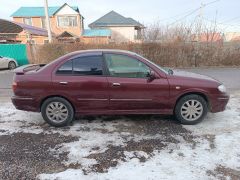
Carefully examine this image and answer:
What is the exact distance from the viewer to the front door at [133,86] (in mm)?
5000

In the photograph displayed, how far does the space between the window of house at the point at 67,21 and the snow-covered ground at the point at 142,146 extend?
3704cm

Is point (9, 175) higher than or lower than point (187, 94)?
lower

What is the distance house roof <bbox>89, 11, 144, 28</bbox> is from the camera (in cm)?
4578

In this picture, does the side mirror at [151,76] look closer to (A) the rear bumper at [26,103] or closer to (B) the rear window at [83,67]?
(B) the rear window at [83,67]

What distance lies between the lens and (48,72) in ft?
16.5

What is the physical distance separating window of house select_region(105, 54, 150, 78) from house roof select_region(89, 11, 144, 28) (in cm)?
4175

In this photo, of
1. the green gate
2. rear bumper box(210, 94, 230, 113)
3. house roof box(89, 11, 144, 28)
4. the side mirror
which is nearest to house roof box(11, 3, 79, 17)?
house roof box(89, 11, 144, 28)

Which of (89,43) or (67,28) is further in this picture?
(67,28)

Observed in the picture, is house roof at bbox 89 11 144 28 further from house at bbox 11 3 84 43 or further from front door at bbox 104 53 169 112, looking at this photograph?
front door at bbox 104 53 169 112

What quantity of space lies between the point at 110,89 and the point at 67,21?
Result: 38.9 meters

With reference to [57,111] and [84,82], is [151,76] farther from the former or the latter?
[57,111]

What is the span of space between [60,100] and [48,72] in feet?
2.05

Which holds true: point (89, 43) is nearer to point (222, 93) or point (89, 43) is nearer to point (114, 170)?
point (222, 93)

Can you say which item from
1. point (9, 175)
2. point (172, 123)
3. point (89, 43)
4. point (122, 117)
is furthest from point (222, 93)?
point (89, 43)
